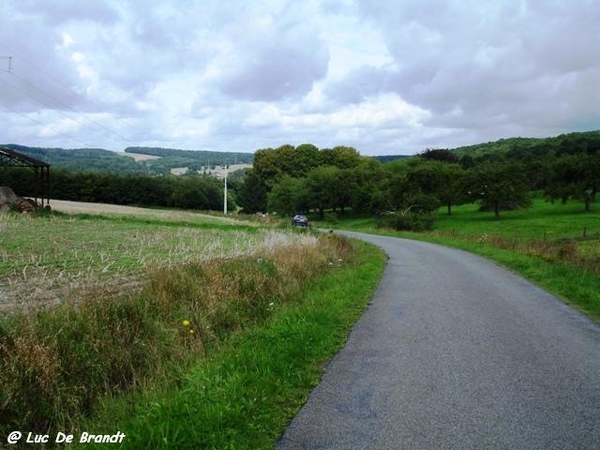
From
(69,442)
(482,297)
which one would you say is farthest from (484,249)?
(69,442)

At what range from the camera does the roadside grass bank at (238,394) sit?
410 centimetres

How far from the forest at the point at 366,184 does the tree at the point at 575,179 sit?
0.11m

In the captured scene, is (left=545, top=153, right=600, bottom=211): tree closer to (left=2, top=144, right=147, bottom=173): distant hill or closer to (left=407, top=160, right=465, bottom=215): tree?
(left=407, top=160, right=465, bottom=215): tree

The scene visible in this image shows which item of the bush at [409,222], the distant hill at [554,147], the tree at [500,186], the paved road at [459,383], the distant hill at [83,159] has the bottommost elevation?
the bush at [409,222]

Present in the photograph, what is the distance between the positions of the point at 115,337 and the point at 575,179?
7104cm

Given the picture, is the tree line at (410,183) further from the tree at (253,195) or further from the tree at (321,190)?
the tree at (253,195)

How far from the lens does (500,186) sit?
6594 centimetres

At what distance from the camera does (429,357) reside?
21.9ft

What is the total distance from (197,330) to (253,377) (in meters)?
2.58

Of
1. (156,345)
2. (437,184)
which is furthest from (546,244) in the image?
(437,184)

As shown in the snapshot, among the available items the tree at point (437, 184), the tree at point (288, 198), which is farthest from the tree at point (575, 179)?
the tree at point (288, 198)

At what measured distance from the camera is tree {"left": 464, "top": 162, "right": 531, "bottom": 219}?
216ft

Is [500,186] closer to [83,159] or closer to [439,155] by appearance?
[439,155]

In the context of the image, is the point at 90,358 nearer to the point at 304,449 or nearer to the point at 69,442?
the point at 69,442
